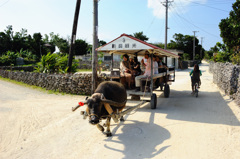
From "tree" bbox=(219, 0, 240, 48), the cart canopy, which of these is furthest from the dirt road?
"tree" bbox=(219, 0, 240, 48)

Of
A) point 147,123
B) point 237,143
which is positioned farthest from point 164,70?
point 237,143

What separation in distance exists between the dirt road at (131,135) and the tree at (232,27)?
9524mm

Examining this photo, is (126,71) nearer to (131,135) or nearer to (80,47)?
(131,135)

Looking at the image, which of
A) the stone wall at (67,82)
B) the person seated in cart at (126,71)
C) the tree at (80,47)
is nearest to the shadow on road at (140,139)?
the person seated in cart at (126,71)

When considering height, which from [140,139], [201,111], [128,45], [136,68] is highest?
[128,45]

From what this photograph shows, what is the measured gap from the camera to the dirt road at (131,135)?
442cm

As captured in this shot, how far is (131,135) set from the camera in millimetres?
5316

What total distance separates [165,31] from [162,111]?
70.0ft

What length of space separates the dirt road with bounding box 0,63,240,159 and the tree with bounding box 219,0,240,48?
31.2ft

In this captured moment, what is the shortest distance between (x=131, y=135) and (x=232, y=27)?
563 inches

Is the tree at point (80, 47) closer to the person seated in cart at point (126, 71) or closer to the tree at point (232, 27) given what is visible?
the tree at point (232, 27)

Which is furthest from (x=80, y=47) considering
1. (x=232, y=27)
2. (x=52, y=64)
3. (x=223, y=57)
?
(x=232, y=27)

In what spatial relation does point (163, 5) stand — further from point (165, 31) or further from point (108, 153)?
point (108, 153)

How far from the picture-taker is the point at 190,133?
5363 mm
